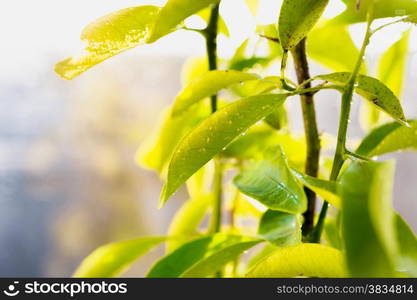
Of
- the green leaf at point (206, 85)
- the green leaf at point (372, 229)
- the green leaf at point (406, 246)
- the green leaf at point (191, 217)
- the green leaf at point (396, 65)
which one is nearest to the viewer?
the green leaf at point (372, 229)

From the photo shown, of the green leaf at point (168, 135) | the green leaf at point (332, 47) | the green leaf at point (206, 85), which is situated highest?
the green leaf at point (332, 47)

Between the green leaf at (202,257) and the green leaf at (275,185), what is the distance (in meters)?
0.06

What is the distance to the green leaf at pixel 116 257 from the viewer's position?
602 millimetres

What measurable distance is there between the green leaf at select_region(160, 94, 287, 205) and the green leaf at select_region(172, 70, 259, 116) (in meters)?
0.05

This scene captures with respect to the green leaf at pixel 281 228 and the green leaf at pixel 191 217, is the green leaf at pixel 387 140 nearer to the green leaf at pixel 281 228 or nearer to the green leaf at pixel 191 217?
the green leaf at pixel 281 228

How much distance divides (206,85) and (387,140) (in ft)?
0.61

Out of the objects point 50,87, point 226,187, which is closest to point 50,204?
point 50,87

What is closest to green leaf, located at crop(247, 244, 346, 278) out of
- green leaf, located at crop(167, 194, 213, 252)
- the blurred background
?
green leaf, located at crop(167, 194, 213, 252)

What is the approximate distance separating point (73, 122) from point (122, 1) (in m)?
0.76

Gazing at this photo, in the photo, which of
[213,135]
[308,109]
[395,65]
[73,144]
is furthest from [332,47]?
[73,144]

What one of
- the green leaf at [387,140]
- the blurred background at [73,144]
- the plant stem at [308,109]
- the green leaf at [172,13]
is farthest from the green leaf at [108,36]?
the blurred background at [73,144]

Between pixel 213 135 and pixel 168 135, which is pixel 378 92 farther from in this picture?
pixel 168 135

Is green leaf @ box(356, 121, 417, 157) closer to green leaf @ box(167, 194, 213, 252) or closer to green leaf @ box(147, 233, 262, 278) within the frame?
green leaf @ box(147, 233, 262, 278)

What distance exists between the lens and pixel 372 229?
222 mm
